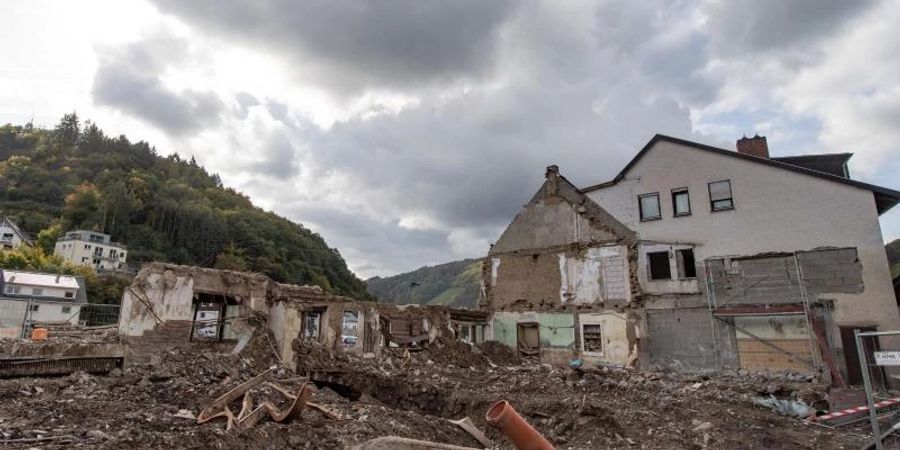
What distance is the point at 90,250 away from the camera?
246 feet

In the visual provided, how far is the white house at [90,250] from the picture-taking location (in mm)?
74250

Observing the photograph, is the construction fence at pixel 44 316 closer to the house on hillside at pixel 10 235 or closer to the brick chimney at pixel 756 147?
the brick chimney at pixel 756 147

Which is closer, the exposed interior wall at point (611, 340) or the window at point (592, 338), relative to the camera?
the exposed interior wall at point (611, 340)

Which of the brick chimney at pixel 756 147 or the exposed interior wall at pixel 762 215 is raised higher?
the brick chimney at pixel 756 147

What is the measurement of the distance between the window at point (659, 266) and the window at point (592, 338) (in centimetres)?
310

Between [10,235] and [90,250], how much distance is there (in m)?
15.6

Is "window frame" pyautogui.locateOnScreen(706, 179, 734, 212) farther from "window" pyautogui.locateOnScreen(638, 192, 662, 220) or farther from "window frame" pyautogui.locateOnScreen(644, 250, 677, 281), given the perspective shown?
"window frame" pyautogui.locateOnScreen(644, 250, 677, 281)

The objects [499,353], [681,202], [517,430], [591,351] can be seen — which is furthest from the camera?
[499,353]

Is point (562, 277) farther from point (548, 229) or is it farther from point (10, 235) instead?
point (10, 235)

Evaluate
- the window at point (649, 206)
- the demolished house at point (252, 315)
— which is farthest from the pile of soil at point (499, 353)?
the window at point (649, 206)

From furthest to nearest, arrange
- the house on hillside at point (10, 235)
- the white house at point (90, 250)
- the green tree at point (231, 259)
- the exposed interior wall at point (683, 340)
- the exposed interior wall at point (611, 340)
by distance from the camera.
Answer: the house on hillside at point (10, 235), the white house at point (90, 250), the green tree at point (231, 259), the exposed interior wall at point (611, 340), the exposed interior wall at point (683, 340)

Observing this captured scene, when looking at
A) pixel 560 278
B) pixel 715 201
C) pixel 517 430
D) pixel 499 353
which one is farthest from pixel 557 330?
pixel 517 430

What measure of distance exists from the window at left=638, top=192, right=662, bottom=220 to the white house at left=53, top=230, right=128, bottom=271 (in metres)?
81.3

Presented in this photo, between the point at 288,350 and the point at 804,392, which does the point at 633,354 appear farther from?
the point at 288,350
